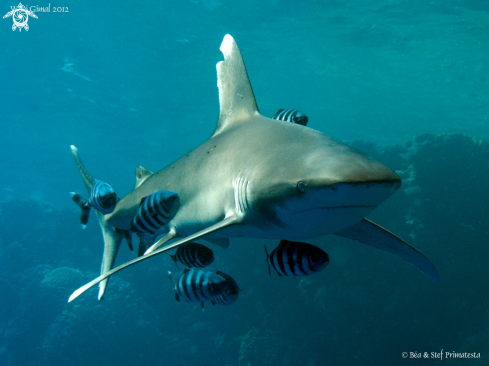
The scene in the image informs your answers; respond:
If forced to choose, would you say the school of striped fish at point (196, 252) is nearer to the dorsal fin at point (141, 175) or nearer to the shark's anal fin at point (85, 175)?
the dorsal fin at point (141, 175)

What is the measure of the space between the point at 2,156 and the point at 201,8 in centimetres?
5557

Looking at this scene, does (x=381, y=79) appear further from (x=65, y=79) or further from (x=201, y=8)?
(x=65, y=79)

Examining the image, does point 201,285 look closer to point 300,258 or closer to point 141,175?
point 300,258

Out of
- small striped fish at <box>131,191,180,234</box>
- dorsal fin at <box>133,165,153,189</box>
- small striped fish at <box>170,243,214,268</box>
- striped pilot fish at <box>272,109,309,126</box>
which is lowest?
small striped fish at <box>170,243,214,268</box>

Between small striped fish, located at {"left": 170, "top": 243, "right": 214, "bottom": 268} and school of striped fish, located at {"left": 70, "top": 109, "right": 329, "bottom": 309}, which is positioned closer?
school of striped fish, located at {"left": 70, "top": 109, "right": 329, "bottom": 309}

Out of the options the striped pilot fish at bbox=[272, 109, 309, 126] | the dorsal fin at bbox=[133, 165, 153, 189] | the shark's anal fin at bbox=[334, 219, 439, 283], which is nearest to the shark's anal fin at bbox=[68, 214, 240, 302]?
the shark's anal fin at bbox=[334, 219, 439, 283]

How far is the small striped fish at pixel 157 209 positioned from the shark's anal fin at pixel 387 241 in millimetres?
1636

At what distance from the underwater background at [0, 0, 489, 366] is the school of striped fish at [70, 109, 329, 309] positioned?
27.9 ft

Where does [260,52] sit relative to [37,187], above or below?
below

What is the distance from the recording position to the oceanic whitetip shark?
175 centimetres

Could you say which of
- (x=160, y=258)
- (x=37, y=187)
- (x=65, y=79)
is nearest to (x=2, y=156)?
(x=37, y=187)

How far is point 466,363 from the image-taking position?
320 inches

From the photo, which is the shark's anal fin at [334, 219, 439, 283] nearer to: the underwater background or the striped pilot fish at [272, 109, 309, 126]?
the striped pilot fish at [272, 109, 309, 126]

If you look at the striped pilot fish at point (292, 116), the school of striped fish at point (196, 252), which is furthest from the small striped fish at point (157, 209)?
the striped pilot fish at point (292, 116)
